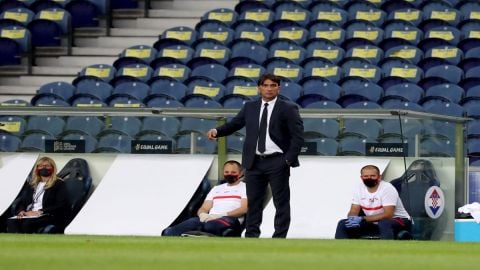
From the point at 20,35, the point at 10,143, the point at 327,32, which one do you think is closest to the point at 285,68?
the point at 327,32

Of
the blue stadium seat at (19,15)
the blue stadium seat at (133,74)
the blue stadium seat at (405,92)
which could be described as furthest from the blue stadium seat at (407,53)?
the blue stadium seat at (19,15)

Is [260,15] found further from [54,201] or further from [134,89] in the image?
[54,201]

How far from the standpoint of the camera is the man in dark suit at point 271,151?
1402cm

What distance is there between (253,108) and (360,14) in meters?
9.73

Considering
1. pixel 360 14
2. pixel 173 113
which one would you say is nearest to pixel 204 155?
pixel 173 113

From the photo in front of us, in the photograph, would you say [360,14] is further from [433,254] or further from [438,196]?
[433,254]

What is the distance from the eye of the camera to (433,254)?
10.9 meters

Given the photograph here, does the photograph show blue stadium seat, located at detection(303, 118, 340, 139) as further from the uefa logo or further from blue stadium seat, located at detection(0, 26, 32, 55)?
blue stadium seat, located at detection(0, 26, 32, 55)

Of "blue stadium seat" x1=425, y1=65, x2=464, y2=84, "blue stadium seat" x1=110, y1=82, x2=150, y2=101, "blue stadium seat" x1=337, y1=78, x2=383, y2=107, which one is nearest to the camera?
"blue stadium seat" x1=337, y1=78, x2=383, y2=107

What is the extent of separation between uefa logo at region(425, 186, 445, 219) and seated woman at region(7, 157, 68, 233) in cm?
410

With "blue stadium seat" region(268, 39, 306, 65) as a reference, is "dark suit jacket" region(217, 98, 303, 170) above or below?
below

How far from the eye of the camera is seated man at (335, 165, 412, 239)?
50.0 feet

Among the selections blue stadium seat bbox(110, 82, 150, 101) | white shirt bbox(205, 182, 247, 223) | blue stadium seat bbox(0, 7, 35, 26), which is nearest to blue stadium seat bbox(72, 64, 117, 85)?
blue stadium seat bbox(110, 82, 150, 101)

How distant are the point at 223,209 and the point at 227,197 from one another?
6.1 inches
